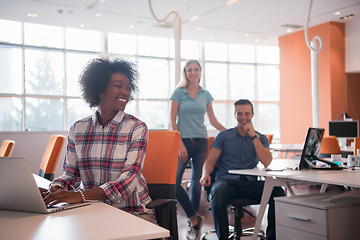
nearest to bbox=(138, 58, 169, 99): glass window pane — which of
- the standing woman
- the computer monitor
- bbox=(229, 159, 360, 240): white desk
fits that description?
the computer monitor

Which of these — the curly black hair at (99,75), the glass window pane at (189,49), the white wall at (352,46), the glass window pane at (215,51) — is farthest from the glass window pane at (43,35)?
the curly black hair at (99,75)

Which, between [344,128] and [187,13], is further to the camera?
[187,13]

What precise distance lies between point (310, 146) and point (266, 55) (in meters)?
10.2

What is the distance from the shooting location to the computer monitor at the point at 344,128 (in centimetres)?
725

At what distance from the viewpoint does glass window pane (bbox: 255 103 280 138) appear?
42.2 ft

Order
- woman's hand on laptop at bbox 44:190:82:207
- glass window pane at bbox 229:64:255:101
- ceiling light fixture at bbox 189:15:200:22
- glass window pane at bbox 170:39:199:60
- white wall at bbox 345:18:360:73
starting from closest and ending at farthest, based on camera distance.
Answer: woman's hand on laptop at bbox 44:190:82:207 < ceiling light fixture at bbox 189:15:200:22 < white wall at bbox 345:18:360:73 < glass window pane at bbox 170:39:199:60 < glass window pane at bbox 229:64:255:101

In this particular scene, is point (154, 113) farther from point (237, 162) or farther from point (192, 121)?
point (237, 162)

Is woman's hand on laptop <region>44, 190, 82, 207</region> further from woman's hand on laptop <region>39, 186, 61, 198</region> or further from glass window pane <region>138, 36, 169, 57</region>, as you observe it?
glass window pane <region>138, 36, 169, 57</region>

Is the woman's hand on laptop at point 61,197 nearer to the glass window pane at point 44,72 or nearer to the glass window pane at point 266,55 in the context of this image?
the glass window pane at point 44,72

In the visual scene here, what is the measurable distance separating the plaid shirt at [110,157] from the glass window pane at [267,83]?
11.3m

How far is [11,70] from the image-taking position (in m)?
9.56

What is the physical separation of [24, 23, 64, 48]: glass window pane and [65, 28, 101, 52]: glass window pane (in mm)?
195

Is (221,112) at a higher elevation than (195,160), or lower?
higher

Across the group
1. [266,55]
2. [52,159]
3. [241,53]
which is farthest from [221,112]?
[52,159]
